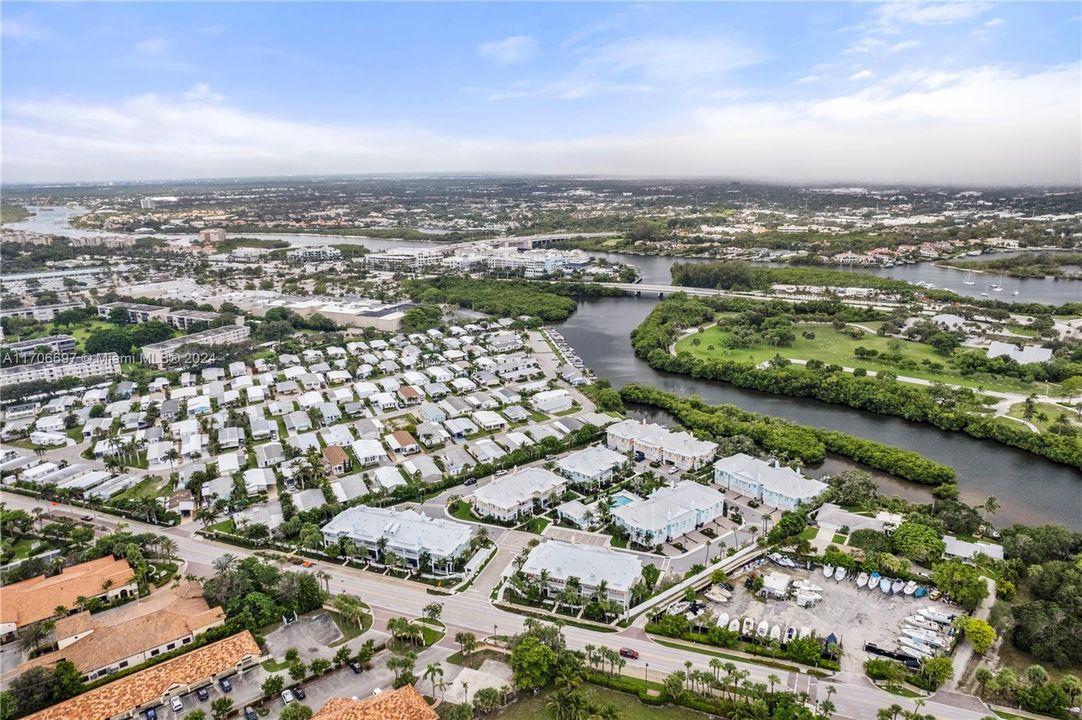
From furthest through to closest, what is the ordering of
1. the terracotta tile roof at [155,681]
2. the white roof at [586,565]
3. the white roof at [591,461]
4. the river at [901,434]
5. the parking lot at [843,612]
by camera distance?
the white roof at [591,461]
the river at [901,434]
the white roof at [586,565]
the parking lot at [843,612]
the terracotta tile roof at [155,681]

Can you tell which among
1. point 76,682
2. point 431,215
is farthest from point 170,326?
point 431,215

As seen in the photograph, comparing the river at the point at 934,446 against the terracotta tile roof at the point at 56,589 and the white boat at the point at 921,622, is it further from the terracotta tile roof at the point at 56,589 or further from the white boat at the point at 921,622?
the terracotta tile roof at the point at 56,589

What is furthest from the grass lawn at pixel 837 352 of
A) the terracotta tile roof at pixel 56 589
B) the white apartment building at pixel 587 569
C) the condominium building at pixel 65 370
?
the condominium building at pixel 65 370

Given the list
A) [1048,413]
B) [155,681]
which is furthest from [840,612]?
[1048,413]

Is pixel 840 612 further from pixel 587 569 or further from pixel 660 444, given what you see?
pixel 660 444

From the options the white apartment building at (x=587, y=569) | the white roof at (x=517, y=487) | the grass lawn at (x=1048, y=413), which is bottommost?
the white apartment building at (x=587, y=569)

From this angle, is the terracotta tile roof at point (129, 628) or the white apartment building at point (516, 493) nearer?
the terracotta tile roof at point (129, 628)

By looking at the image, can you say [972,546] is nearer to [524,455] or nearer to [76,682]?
[524,455]
